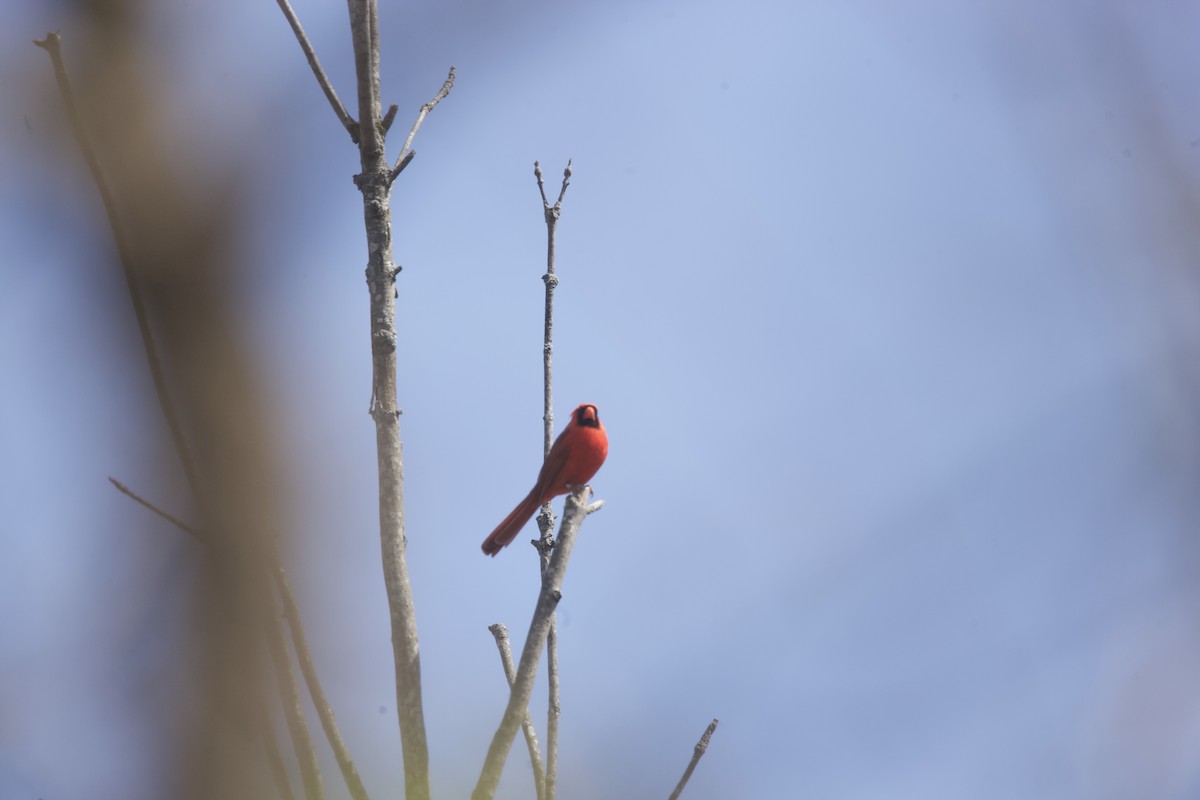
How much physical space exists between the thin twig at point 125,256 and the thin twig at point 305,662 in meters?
0.14

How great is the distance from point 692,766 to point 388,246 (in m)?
1.78

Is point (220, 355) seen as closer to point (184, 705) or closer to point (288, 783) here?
point (184, 705)

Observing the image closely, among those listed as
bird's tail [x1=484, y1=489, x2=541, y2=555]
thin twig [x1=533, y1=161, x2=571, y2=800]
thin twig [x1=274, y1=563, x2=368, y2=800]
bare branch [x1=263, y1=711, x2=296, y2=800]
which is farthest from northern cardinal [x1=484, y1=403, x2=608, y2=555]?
bare branch [x1=263, y1=711, x2=296, y2=800]

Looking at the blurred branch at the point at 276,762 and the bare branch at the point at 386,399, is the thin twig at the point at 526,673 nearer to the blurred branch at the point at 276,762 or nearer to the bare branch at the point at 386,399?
the bare branch at the point at 386,399

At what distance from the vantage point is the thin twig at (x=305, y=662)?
181 cm

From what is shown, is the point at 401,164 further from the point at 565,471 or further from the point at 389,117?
the point at 565,471

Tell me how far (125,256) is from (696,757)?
6.98 feet

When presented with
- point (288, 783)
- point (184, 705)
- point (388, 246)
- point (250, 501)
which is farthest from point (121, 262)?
point (388, 246)

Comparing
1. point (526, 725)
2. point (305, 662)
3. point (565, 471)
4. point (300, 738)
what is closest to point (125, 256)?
point (305, 662)

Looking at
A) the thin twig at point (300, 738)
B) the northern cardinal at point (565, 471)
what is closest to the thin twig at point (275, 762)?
the thin twig at point (300, 738)

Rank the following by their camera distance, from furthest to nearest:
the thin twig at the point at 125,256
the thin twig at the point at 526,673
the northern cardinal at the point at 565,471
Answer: the northern cardinal at the point at 565,471 → the thin twig at the point at 526,673 → the thin twig at the point at 125,256

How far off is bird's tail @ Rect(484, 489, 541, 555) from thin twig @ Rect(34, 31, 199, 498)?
3.79m

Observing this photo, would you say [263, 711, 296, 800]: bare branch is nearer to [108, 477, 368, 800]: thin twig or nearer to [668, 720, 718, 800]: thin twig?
[108, 477, 368, 800]: thin twig

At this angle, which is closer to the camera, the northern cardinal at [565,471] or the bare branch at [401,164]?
the bare branch at [401,164]
